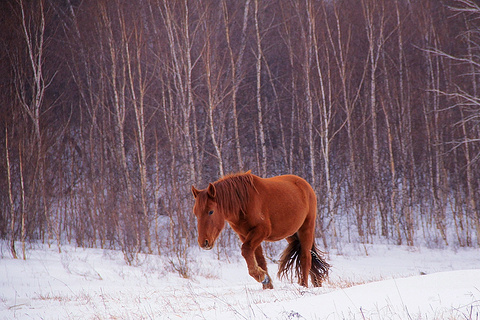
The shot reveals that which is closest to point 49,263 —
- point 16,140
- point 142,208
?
point 142,208

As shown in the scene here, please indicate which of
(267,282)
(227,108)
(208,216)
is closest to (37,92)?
(227,108)

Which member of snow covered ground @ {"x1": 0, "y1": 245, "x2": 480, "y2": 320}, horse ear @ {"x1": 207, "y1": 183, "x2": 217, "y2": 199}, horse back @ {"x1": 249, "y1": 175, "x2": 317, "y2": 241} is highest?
horse ear @ {"x1": 207, "y1": 183, "x2": 217, "y2": 199}

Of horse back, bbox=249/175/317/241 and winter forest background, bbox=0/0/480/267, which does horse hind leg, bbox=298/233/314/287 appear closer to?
horse back, bbox=249/175/317/241

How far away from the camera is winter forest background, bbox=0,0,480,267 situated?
1367 centimetres

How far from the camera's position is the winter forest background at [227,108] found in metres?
13.7

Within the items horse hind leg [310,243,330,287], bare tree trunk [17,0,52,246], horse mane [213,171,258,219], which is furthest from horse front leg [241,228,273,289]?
bare tree trunk [17,0,52,246]

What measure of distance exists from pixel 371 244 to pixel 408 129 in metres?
5.45

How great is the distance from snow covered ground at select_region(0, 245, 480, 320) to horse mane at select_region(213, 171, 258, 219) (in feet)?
3.45

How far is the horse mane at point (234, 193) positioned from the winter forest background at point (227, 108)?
24.1ft

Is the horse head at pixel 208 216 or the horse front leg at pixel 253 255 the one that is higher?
the horse head at pixel 208 216

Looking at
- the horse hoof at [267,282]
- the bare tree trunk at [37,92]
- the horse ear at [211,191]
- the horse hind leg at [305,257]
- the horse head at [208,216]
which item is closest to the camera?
the horse head at [208,216]

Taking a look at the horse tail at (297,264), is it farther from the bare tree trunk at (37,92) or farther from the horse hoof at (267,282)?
the bare tree trunk at (37,92)

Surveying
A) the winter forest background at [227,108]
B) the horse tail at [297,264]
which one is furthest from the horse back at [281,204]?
the winter forest background at [227,108]

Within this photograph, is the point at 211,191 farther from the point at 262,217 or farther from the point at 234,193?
the point at 262,217
